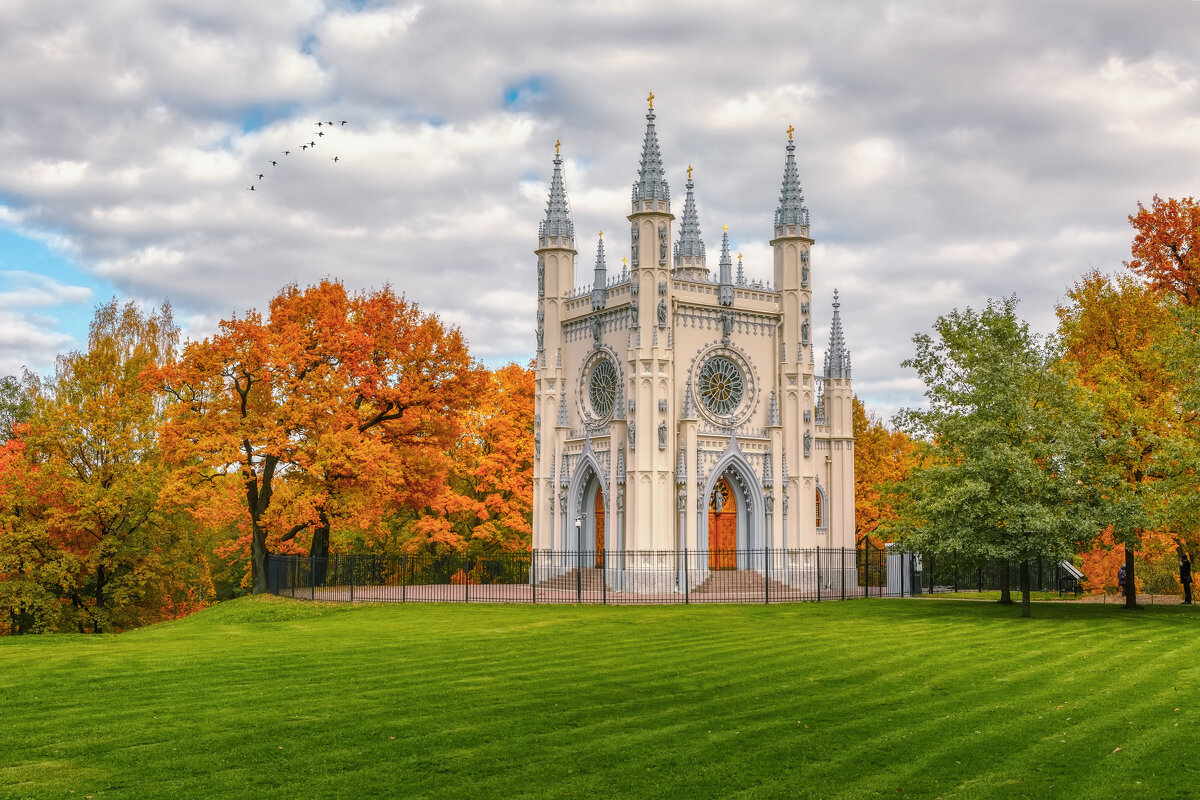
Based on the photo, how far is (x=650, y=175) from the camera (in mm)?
43875

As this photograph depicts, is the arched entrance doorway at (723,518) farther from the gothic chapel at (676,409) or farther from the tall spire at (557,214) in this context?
the tall spire at (557,214)

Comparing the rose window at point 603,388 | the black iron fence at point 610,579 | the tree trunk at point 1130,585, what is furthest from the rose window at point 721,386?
the tree trunk at point 1130,585

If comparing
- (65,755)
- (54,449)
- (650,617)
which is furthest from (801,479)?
(65,755)

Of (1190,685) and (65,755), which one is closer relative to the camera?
(65,755)

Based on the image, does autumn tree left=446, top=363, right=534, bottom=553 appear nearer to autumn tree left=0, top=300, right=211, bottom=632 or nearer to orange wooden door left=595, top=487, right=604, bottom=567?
orange wooden door left=595, top=487, right=604, bottom=567

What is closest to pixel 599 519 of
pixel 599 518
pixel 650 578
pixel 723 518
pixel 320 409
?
pixel 599 518

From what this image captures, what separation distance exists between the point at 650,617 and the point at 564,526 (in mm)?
17858

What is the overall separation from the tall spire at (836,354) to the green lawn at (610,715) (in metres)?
27.1

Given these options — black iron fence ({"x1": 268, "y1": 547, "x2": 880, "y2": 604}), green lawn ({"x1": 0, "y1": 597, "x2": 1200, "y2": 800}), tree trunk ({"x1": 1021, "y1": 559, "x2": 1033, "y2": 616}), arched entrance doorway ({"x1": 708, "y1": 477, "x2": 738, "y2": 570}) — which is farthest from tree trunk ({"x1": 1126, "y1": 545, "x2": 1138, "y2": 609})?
arched entrance doorway ({"x1": 708, "y1": 477, "x2": 738, "y2": 570})

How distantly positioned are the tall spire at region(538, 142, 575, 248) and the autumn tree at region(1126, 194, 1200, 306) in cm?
2265

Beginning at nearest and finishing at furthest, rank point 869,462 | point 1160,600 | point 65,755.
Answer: point 65,755, point 1160,600, point 869,462

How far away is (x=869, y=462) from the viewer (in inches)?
2416

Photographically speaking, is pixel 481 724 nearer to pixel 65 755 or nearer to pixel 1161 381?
pixel 65 755

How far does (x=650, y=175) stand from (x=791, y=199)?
7410 mm
